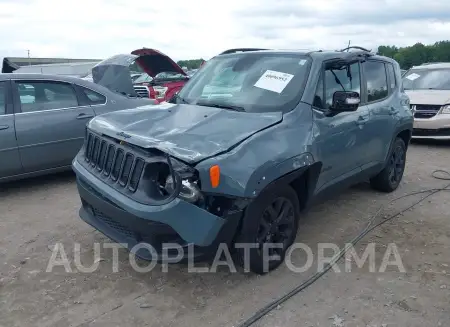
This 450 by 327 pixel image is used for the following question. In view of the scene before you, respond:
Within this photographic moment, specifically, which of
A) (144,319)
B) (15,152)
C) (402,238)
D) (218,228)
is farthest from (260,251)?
(15,152)

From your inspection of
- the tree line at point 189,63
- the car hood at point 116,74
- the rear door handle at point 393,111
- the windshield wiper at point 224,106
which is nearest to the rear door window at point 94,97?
the car hood at point 116,74

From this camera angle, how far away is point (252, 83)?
4090 mm

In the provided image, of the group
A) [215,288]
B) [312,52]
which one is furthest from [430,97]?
[215,288]

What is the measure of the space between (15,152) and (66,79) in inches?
48.6

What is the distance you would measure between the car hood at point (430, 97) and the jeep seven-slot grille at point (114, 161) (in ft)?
23.3

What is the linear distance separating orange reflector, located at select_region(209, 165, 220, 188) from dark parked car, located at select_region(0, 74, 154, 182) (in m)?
3.35

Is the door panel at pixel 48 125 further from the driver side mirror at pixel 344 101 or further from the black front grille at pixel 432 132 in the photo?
the black front grille at pixel 432 132

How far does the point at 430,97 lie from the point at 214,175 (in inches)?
288

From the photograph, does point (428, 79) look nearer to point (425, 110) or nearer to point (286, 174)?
point (425, 110)

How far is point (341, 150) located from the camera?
415 centimetres

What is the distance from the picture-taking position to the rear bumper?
2.88 metres

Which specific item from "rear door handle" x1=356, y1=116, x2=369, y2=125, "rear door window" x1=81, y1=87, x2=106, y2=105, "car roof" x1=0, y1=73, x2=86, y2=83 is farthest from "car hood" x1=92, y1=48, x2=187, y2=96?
"rear door handle" x1=356, y1=116, x2=369, y2=125

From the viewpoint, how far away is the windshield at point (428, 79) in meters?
9.40

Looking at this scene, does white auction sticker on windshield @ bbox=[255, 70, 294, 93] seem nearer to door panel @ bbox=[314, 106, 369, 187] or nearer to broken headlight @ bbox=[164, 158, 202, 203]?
door panel @ bbox=[314, 106, 369, 187]
